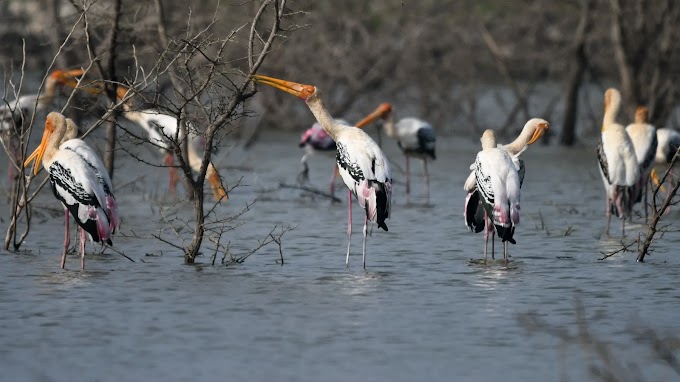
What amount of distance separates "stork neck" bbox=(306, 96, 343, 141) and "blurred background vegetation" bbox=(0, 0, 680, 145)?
788 centimetres

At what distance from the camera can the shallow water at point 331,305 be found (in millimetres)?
6695

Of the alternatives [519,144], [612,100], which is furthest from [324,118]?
[612,100]

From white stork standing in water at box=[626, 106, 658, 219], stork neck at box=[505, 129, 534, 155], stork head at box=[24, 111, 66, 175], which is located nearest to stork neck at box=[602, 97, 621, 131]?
white stork standing in water at box=[626, 106, 658, 219]

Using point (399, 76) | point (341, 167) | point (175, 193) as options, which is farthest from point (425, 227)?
point (399, 76)

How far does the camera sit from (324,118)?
10.6 m

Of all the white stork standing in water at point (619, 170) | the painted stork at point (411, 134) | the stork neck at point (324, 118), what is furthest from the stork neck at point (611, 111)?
the stork neck at point (324, 118)

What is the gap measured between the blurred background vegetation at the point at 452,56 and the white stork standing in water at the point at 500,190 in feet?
29.8

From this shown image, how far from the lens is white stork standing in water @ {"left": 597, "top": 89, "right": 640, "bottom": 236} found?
11961 mm

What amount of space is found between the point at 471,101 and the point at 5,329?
16282 millimetres

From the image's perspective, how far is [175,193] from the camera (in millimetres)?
15266

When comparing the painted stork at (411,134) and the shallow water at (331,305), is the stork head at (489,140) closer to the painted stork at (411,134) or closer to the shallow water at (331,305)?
the shallow water at (331,305)

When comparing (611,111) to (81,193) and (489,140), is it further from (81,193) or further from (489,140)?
(81,193)

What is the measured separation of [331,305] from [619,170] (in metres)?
4.49

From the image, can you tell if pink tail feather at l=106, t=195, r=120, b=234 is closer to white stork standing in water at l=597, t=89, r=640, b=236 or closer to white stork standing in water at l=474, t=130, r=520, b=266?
white stork standing in water at l=474, t=130, r=520, b=266
